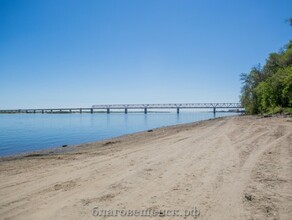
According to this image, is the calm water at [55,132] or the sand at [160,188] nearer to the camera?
the sand at [160,188]

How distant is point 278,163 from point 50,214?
22.8ft

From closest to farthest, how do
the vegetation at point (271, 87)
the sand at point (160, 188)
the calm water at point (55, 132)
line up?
the sand at point (160, 188), the calm water at point (55, 132), the vegetation at point (271, 87)

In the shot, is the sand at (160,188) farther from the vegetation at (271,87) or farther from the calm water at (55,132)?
the vegetation at (271,87)

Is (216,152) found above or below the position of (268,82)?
below

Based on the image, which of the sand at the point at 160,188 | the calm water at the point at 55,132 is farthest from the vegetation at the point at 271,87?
the sand at the point at 160,188

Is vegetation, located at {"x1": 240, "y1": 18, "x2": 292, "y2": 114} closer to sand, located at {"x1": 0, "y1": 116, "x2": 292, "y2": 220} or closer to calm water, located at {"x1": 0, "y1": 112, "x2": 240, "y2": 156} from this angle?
calm water, located at {"x1": 0, "y1": 112, "x2": 240, "y2": 156}

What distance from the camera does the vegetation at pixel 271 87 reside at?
38.8 meters

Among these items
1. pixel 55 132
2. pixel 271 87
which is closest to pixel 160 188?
pixel 55 132

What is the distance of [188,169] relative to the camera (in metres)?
8.50

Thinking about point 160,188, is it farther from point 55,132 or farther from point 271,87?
point 271,87

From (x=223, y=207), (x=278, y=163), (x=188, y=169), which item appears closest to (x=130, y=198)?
(x=223, y=207)

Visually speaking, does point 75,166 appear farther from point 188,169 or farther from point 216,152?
Answer: point 216,152

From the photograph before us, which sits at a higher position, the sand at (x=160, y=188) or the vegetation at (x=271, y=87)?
the vegetation at (x=271, y=87)

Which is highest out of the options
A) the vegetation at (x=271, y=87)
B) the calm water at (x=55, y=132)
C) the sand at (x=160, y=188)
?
the vegetation at (x=271, y=87)
